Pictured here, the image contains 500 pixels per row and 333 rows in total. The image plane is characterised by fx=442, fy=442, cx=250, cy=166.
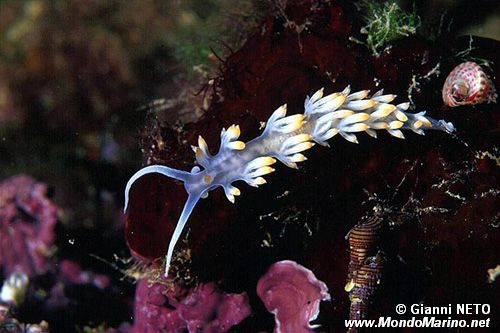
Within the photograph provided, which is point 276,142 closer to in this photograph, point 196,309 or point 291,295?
point 291,295

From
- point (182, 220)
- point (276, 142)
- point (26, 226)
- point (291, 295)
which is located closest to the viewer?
point (182, 220)

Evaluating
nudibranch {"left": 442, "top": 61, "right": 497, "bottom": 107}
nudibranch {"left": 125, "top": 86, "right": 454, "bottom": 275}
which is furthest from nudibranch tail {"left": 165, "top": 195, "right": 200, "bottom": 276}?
nudibranch {"left": 442, "top": 61, "right": 497, "bottom": 107}

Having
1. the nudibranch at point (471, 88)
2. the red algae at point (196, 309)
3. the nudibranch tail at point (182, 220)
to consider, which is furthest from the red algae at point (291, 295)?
the nudibranch at point (471, 88)

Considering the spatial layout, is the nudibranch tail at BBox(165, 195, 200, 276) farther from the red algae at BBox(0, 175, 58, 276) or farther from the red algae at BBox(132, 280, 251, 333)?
the red algae at BBox(0, 175, 58, 276)

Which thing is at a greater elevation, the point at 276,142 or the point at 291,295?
the point at 276,142

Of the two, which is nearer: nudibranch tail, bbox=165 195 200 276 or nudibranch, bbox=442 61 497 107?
nudibranch tail, bbox=165 195 200 276

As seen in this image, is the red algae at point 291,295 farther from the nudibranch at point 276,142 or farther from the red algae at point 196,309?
the nudibranch at point 276,142

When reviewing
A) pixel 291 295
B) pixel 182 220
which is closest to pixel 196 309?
pixel 291 295
